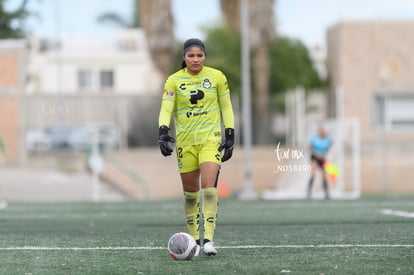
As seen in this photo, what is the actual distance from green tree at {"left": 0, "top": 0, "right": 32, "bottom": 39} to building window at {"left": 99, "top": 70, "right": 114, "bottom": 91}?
1151 inches

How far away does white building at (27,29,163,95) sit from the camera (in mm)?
68812

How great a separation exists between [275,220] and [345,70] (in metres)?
26.3

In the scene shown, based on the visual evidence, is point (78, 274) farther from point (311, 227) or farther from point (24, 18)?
point (24, 18)

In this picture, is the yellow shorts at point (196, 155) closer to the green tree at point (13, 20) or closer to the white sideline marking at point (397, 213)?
the white sideline marking at point (397, 213)

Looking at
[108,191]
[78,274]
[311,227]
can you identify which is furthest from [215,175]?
[108,191]

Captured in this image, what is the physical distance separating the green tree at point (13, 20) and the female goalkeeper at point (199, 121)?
2671cm

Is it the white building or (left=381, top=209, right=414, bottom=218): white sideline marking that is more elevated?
the white building

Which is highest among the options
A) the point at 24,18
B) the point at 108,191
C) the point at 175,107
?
the point at 24,18

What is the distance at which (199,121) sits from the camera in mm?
11164

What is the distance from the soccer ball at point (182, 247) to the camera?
10.6 m

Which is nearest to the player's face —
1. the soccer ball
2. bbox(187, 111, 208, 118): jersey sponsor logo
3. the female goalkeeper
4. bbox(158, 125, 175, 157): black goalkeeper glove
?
the female goalkeeper

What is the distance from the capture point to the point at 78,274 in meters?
9.66

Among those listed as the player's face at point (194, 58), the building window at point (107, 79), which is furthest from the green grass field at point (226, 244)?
the building window at point (107, 79)

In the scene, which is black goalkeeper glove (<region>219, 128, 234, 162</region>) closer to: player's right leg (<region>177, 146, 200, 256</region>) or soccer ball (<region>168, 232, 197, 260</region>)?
player's right leg (<region>177, 146, 200, 256</region>)
